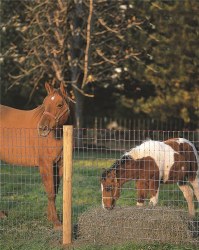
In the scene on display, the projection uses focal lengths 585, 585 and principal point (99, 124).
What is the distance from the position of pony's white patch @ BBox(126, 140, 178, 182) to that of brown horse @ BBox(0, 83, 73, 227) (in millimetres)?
1179

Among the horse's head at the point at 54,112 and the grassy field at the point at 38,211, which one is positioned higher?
the horse's head at the point at 54,112

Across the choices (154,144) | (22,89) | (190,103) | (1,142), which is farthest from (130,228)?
(22,89)

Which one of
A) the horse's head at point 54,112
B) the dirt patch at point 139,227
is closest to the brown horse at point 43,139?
the horse's head at point 54,112

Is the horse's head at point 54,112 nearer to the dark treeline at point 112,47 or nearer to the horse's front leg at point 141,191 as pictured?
the horse's front leg at point 141,191

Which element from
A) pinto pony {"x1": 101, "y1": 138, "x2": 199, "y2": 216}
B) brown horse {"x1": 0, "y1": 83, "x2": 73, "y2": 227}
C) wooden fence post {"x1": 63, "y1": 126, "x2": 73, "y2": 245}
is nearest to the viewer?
wooden fence post {"x1": 63, "y1": 126, "x2": 73, "y2": 245}

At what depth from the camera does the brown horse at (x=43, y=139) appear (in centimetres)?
894

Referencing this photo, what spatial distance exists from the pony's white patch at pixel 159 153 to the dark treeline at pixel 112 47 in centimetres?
1344

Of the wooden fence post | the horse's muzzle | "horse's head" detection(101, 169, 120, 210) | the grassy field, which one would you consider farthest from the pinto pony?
the horse's muzzle

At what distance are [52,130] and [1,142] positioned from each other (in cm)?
121

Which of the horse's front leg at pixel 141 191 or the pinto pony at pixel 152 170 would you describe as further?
the horse's front leg at pixel 141 191

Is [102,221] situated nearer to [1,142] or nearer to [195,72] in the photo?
[1,142]

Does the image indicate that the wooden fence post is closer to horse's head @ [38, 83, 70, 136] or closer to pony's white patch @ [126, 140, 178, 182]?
horse's head @ [38, 83, 70, 136]

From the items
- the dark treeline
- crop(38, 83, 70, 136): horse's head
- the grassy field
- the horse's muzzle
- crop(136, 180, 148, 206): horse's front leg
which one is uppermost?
the dark treeline

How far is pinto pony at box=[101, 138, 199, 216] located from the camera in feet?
28.6
